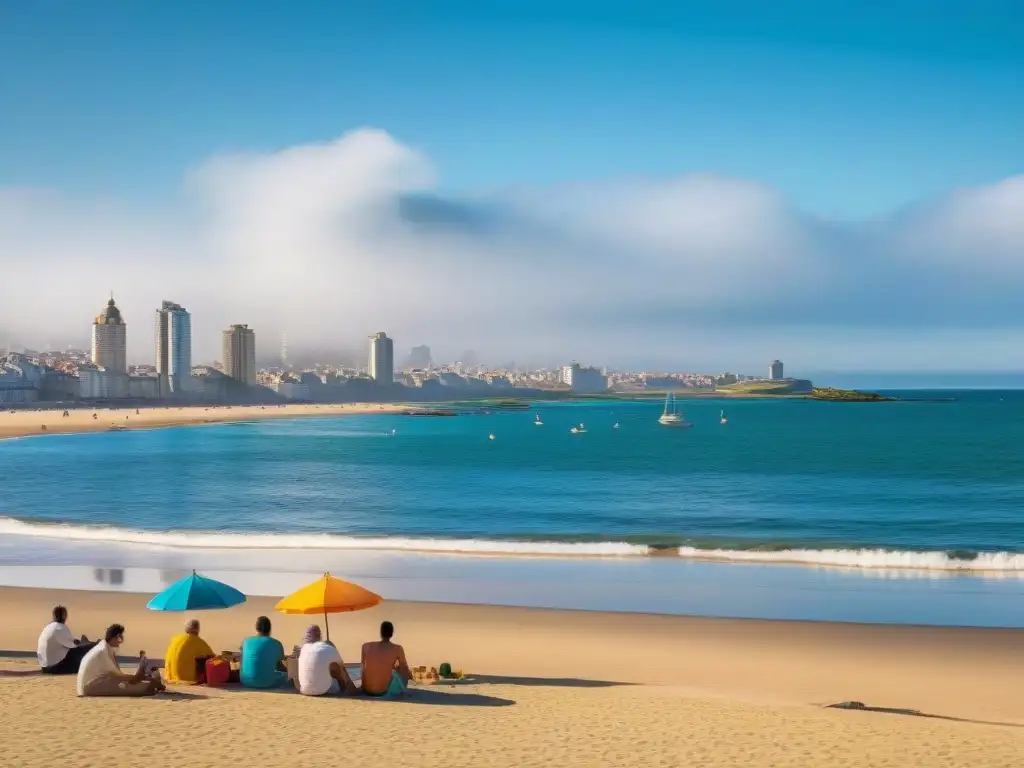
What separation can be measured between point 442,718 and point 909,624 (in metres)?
11.2

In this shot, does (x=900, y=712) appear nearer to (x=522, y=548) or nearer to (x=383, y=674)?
(x=383, y=674)

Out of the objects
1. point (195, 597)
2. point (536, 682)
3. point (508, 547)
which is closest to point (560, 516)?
point (508, 547)

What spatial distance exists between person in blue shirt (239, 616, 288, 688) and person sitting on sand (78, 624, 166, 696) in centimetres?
130

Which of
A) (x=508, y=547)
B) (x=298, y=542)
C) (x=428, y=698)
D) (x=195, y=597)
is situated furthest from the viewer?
(x=298, y=542)

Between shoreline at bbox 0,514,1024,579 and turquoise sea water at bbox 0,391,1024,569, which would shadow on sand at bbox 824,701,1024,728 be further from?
turquoise sea water at bbox 0,391,1024,569

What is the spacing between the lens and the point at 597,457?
8094 centimetres

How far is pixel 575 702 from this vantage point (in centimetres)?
1320

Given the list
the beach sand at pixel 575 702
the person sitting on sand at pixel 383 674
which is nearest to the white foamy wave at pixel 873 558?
the beach sand at pixel 575 702

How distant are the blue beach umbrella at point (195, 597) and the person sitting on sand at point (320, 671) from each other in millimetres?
1852

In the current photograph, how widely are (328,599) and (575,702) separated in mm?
3838

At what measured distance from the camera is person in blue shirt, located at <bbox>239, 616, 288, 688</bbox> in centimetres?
1351

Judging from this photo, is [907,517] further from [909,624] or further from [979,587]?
[909,624]

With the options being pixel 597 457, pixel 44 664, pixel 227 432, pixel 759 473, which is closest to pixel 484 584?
pixel 44 664

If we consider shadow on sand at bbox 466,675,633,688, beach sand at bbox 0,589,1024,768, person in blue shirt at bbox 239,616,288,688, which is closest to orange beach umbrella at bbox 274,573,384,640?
person in blue shirt at bbox 239,616,288,688
